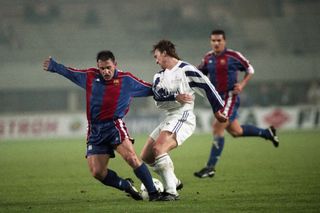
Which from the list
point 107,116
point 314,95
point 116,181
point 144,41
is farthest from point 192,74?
point 144,41

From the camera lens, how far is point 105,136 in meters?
8.68

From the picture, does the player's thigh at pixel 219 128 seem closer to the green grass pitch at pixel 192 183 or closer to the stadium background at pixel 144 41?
the green grass pitch at pixel 192 183

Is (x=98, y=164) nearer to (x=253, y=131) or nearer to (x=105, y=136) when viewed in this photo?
(x=105, y=136)

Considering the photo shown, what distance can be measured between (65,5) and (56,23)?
134cm

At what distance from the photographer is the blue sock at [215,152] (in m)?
12.2

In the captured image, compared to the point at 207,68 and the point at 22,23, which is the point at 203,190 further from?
the point at 22,23

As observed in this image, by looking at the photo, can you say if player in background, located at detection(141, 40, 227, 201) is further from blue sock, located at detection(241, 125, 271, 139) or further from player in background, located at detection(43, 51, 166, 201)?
blue sock, located at detection(241, 125, 271, 139)

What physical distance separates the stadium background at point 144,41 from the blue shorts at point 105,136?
20.5m

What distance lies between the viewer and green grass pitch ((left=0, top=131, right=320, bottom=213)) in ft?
26.8

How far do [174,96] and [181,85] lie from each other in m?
0.17

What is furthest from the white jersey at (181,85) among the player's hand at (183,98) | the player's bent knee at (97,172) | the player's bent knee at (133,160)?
the player's bent knee at (97,172)

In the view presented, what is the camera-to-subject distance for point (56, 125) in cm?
2748

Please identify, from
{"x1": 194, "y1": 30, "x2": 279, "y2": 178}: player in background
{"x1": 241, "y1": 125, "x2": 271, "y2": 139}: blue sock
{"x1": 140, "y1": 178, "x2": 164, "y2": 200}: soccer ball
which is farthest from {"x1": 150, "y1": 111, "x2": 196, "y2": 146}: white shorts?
{"x1": 241, "y1": 125, "x2": 271, "y2": 139}: blue sock

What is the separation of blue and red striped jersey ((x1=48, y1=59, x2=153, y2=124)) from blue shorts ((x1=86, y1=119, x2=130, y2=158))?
7 cm
